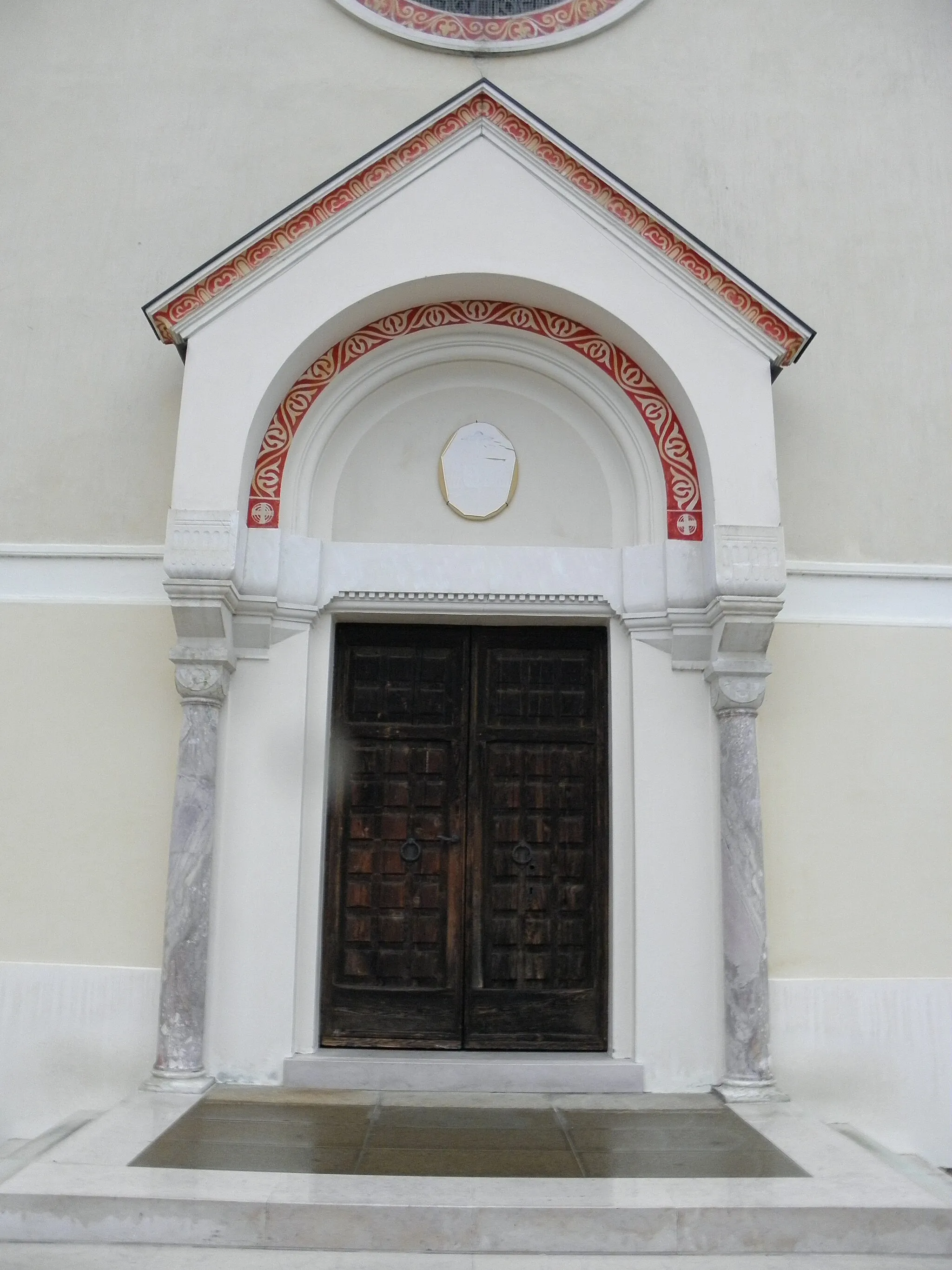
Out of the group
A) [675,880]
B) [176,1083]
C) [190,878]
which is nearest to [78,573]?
[190,878]

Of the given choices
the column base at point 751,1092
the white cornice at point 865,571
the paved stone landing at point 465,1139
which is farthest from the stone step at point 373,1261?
the white cornice at point 865,571

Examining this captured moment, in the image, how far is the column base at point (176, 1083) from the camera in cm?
595

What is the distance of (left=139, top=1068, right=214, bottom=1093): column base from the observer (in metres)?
5.95

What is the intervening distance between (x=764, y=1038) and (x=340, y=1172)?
253 cm

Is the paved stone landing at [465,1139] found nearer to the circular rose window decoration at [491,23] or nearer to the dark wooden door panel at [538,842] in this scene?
the dark wooden door panel at [538,842]

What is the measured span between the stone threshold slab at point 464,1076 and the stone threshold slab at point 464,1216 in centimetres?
174

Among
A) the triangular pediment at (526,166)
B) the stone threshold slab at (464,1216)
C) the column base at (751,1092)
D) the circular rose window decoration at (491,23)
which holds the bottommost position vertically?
the stone threshold slab at (464,1216)

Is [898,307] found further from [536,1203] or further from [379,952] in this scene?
[536,1203]

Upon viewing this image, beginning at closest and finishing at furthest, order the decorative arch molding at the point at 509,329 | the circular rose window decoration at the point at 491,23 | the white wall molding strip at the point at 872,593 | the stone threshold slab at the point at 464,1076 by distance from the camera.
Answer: the stone threshold slab at the point at 464,1076
the decorative arch molding at the point at 509,329
the white wall molding strip at the point at 872,593
the circular rose window decoration at the point at 491,23

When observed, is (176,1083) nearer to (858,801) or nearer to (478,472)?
(478,472)

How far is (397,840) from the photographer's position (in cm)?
684

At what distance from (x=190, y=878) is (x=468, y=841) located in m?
1.54

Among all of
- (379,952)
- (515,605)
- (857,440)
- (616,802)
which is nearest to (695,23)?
(857,440)

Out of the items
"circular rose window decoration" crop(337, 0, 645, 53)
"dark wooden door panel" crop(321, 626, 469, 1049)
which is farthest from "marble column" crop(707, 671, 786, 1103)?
"circular rose window decoration" crop(337, 0, 645, 53)
